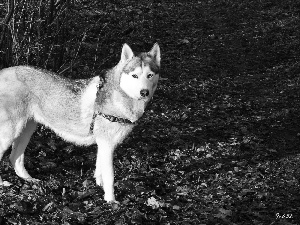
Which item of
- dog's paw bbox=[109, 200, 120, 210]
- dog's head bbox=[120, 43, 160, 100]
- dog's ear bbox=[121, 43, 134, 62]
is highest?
dog's ear bbox=[121, 43, 134, 62]

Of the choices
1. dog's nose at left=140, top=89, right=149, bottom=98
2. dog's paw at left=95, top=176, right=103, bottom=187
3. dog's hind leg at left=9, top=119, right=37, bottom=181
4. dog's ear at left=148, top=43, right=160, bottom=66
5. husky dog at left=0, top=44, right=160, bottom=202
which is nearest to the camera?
dog's nose at left=140, top=89, right=149, bottom=98

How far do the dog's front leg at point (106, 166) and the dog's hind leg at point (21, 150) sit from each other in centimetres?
96

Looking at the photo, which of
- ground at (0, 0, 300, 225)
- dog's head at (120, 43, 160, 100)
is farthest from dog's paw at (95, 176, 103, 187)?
dog's head at (120, 43, 160, 100)

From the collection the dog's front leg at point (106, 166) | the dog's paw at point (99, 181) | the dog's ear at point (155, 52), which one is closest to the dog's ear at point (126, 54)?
the dog's ear at point (155, 52)

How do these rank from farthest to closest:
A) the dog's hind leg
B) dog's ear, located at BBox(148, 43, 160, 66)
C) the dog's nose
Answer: the dog's hind leg → dog's ear, located at BBox(148, 43, 160, 66) → the dog's nose

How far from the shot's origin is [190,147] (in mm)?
7176

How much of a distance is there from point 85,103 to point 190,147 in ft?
8.29

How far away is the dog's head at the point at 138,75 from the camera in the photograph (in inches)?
189

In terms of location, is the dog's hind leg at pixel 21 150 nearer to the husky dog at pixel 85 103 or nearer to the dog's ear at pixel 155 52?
the husky dog at pixel 85 103

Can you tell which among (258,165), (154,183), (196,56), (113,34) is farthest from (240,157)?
(113,34)

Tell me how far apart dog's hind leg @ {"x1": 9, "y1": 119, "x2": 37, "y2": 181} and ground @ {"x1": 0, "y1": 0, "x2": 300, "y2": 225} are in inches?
5.4

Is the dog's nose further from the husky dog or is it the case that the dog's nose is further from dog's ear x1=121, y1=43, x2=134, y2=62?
dog's ear x1=121, y1=43, x2=134, y2=62

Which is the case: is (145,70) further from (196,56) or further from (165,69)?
(196,56)

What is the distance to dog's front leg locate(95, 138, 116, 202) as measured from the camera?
16.8ft
